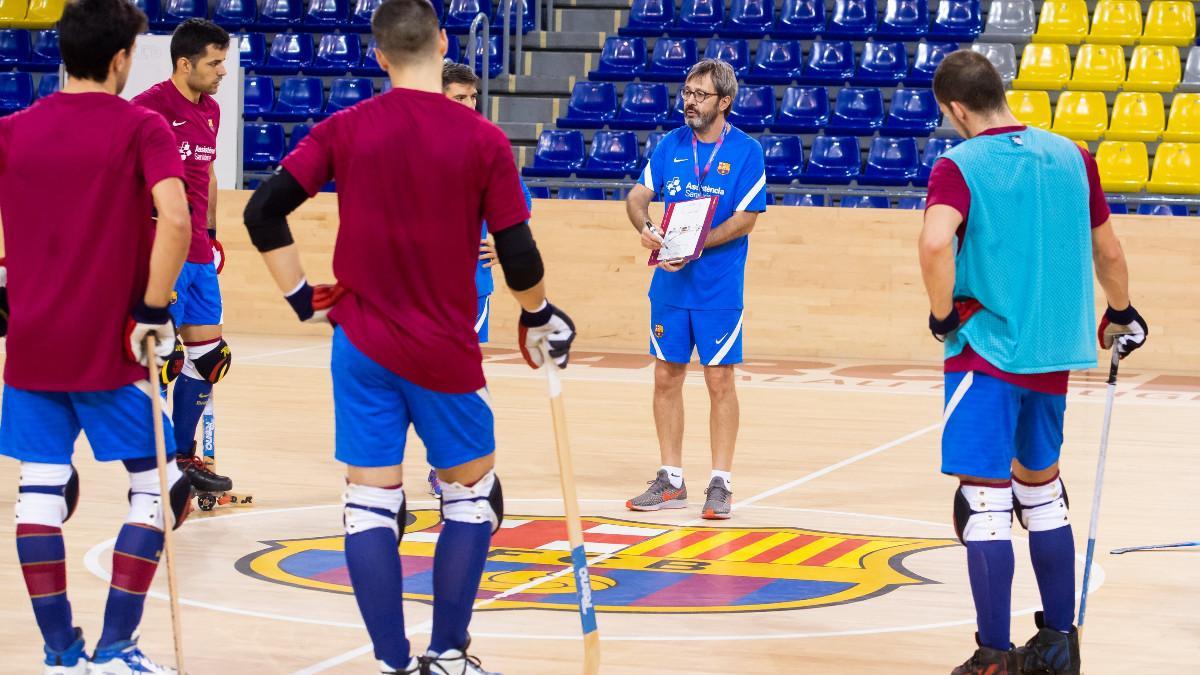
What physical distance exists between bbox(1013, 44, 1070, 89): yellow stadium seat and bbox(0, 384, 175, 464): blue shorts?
12840mm

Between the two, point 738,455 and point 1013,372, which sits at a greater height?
point 1013,372

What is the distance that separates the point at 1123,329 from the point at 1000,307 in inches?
22.8

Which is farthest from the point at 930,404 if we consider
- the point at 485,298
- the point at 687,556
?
the point at 687,556

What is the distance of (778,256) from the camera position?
1372 centimetres

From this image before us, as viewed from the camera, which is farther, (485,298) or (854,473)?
(854,473)

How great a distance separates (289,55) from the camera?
1792 centimetres

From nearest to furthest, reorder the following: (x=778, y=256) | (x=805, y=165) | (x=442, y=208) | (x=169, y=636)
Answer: (x=442, y=208) → (x=169, y=636) → (x=778, y=256) → (x=805, y=165)

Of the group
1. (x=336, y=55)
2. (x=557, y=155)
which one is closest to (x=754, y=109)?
(x=557, y=155)

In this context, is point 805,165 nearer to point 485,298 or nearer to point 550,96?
point 550,96

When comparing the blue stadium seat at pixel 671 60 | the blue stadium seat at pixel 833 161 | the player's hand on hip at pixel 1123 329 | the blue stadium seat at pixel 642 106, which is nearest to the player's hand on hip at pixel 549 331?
the player's hand on hip at pixel 1123 329

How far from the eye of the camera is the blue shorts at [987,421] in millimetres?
4379

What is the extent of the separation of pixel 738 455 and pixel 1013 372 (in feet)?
14.7

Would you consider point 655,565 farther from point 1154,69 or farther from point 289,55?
point 289,55

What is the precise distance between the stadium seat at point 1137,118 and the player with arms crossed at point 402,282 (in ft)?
39.8
